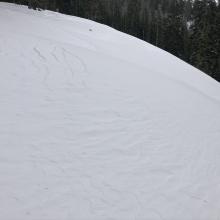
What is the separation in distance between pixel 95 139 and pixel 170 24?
55.5 meters

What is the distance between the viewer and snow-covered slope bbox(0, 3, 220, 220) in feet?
23.8

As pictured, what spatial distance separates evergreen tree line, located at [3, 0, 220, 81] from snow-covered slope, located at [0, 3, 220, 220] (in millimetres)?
12498

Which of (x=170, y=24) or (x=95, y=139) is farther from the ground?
(x=170, y=24)

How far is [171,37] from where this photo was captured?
201 ft

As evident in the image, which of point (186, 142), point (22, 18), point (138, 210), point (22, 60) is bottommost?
point (138, 210)

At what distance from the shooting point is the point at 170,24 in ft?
204

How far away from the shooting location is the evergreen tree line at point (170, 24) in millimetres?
40125

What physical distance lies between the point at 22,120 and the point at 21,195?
2.89 meters

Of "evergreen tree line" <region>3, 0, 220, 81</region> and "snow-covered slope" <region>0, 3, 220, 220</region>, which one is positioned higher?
"evergreen tree line" <region>3, 0, 220, 81</region>

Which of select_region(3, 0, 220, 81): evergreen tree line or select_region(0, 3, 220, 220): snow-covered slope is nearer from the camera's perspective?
select_region(0, 3, 220, 220): snow-covered slope

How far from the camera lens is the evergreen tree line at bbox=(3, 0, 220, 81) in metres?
40.1

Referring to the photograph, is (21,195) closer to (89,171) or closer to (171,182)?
(89,171)

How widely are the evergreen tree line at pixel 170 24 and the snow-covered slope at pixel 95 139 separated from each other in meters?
12.5

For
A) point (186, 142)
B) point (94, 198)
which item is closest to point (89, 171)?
point (94, 198)
